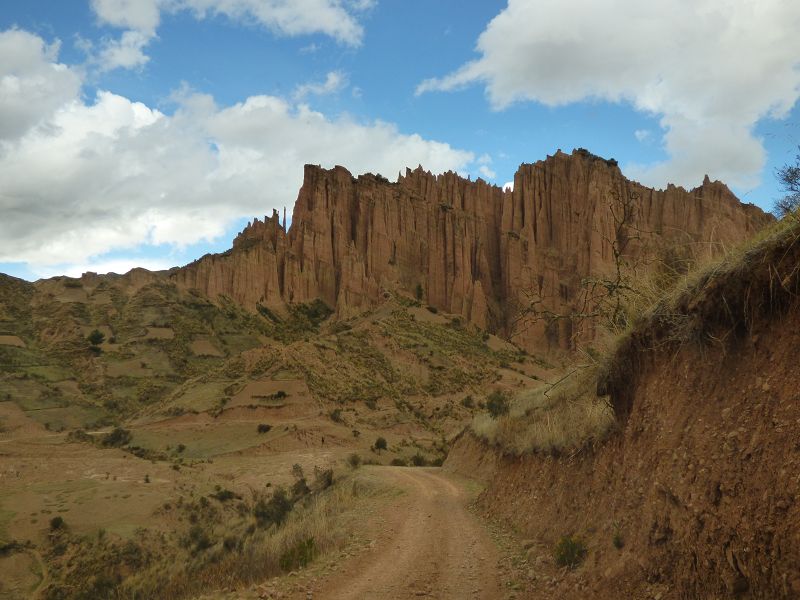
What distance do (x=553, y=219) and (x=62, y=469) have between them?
8307 cm

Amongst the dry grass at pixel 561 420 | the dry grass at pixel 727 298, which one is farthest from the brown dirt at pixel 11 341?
the dry grass at pixel 727 298

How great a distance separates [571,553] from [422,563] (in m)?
2.90

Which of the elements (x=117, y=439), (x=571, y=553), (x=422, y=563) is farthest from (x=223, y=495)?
(x=571, y=553)

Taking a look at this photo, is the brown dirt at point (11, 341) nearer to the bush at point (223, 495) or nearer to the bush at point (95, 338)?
the bush at point (95, 338)

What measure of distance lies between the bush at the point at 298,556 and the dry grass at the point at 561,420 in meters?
4.70

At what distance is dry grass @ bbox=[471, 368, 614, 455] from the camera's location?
9.74m

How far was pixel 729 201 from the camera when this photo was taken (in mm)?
101438

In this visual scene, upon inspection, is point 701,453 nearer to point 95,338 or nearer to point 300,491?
point 300,491

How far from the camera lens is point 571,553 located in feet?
25.5

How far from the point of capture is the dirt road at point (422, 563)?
8.37m

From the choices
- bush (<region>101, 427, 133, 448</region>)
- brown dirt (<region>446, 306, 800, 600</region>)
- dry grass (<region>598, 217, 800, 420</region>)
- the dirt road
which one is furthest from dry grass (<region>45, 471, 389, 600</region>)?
bush (<region>101, 427, 133, 448</region>)

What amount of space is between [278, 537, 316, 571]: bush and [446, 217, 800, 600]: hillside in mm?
3896

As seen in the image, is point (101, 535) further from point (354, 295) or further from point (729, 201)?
point (729, 201)

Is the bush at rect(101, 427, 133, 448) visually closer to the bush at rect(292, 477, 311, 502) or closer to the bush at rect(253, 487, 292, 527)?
the bush at rect(292, 477, 311, 502)
